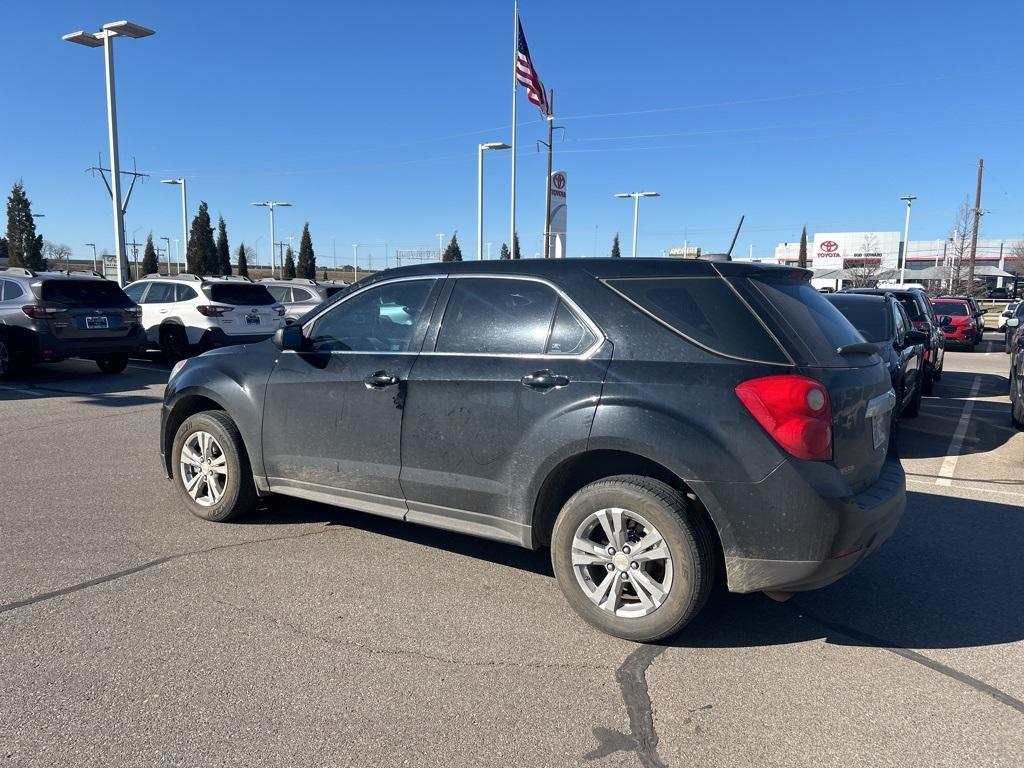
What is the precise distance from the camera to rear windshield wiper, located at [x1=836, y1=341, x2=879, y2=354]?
369 centimetres

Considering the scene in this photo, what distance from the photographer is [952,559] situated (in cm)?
479

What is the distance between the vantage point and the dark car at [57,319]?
1173 centimetres

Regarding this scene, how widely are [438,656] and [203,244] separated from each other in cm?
6268

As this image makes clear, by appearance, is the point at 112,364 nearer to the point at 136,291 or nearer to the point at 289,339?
the point at 136,291

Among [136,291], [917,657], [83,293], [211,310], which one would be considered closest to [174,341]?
[211,310]

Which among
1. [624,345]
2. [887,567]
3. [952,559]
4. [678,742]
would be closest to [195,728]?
[678,742]

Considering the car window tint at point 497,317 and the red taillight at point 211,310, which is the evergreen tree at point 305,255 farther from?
the car window tint at point 497,317

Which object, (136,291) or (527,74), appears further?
(527,74)

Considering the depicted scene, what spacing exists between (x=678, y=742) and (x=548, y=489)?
1.33m

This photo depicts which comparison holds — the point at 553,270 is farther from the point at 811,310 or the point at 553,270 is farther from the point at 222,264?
the point at 222,264

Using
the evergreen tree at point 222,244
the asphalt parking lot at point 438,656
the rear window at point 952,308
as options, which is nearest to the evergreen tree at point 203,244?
the evergreen tree at point 222,244

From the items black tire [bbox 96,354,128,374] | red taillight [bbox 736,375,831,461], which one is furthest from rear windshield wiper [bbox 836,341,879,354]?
black tire [bbox 96,354,128,374]

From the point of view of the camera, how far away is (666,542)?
3.47 metres

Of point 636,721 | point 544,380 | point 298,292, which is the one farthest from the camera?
point 298,292
